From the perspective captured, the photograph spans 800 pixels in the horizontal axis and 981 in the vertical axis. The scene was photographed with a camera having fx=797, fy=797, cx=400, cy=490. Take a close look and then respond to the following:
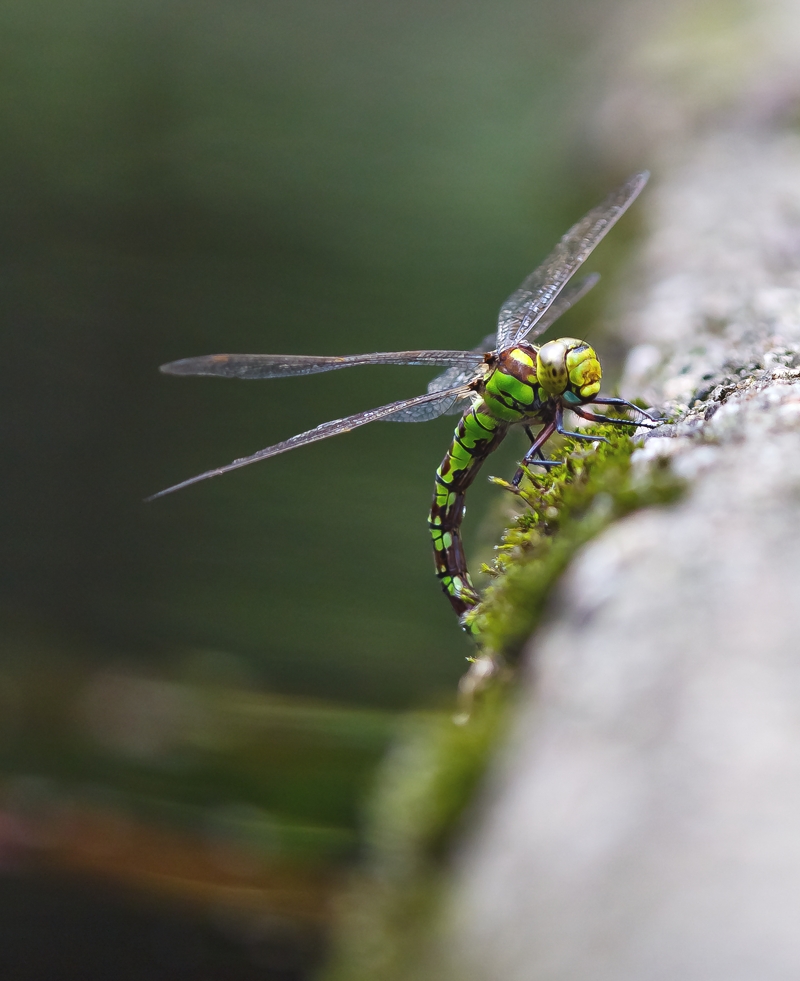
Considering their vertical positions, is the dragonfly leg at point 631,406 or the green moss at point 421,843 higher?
the dragonfly leg at point 631,406

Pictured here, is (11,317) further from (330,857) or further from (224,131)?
(330,857)

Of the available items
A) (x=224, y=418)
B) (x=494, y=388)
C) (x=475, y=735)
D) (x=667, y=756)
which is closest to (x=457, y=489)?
(x=494, y=388)

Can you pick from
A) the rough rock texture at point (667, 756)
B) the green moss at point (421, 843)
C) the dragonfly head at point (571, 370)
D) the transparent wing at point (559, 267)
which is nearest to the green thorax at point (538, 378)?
the dragonfly head at point (571, 370)

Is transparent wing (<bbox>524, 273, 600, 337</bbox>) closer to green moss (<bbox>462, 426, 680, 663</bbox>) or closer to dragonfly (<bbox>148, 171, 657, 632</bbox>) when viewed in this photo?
dragonfly (<bbox>148, 171, 657, 632</bbox>)

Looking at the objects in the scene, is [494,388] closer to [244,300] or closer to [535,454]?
[535,454]

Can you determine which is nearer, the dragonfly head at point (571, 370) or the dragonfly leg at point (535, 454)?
the dragonfly leg at point (535, 454)

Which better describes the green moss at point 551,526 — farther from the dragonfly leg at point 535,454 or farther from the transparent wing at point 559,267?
the transparent wing at point 559,267
